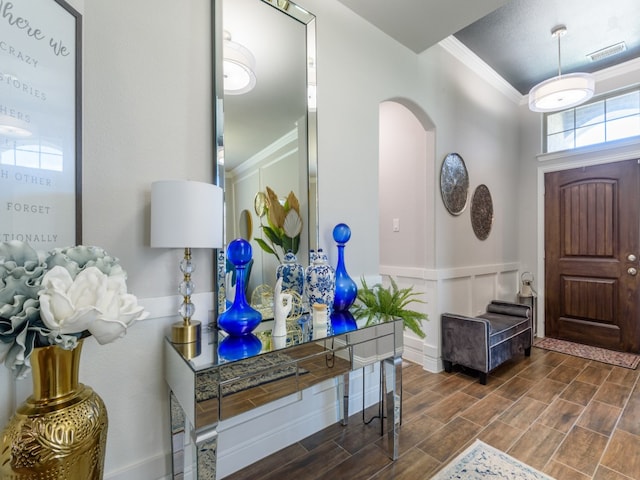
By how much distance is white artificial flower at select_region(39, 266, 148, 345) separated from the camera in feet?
2.36

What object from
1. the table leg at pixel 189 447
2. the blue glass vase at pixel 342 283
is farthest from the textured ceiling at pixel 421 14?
the table leg at pixel 189 447

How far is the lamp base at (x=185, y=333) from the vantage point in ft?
4.31

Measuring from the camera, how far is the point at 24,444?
783 millimetres

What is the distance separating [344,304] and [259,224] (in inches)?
27.7

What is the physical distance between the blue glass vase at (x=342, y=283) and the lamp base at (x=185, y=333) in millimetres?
796

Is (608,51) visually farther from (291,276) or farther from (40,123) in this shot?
(40,123)

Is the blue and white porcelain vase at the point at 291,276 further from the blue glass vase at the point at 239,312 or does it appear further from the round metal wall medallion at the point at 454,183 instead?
the round metal wall medallion at the point at 454,183

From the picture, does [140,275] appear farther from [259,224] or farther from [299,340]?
[299,340]

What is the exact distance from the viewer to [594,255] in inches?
138

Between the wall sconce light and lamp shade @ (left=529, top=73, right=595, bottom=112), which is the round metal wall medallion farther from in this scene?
the wall sconce light

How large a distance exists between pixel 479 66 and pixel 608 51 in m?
1.19

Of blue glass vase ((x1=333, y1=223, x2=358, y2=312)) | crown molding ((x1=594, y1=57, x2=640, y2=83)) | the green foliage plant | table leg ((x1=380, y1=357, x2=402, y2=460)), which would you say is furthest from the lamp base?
crown molding ((x1=594, y1=57, x2=640, y2=83))

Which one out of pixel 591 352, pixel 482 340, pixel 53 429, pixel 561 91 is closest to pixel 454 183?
pixel 561 91

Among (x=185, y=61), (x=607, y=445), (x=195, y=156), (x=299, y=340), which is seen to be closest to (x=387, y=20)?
(x=185, y=61)
